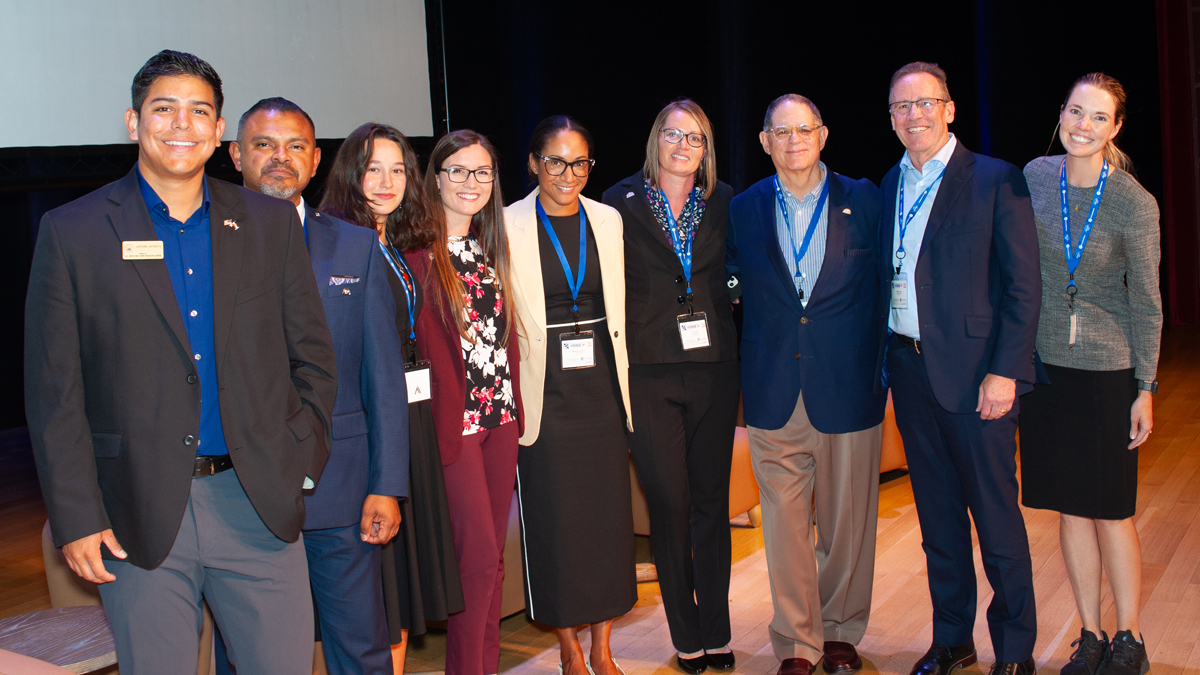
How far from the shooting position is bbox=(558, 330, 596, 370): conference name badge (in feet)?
9.11

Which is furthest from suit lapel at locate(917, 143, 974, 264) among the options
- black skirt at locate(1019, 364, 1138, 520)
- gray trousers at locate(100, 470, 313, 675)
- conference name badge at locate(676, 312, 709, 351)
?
gray trousers at locate(100, 470, 313, 675)

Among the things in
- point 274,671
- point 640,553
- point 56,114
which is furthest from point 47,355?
point 56,114

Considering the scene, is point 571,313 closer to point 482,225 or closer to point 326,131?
point 482,225

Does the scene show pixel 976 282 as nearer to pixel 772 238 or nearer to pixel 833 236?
pixel 833 236

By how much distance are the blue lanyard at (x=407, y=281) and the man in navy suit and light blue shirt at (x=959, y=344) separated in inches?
55.9

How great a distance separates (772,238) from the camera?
9.48 ft

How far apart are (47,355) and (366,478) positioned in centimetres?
77

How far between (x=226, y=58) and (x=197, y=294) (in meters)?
4.00

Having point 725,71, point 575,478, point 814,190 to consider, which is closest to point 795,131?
point 814,190

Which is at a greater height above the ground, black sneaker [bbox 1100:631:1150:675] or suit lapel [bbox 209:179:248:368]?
suit lapel [bbox 209:179:248:368]

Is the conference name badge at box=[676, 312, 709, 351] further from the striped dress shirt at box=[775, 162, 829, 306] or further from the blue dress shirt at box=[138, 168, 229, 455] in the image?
the blue dress shirt at box=[138, 168, 229, 455]

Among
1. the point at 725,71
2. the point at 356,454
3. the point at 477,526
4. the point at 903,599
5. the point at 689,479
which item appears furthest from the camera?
the point at 725,71

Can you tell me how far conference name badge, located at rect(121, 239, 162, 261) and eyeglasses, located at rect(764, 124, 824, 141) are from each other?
1.85 metres

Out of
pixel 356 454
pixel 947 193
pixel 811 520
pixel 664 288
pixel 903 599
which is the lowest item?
pixel 903 599
